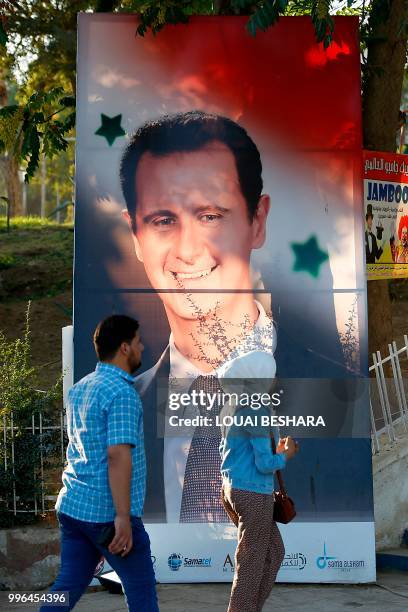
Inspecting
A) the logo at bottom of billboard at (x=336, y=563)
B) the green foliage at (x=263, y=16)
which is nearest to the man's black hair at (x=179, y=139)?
the green foliage at (x=263, y=16)

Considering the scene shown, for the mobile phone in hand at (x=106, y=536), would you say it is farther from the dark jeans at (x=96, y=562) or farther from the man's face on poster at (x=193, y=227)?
the man's face on poster at (x=193, y=227)

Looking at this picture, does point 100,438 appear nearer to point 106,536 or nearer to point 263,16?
point 106,536

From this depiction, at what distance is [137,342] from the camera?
5.20m

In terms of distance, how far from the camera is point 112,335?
16.9 feet

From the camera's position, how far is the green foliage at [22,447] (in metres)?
8.02

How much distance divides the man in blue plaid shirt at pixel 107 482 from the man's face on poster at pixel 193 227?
2.63 m

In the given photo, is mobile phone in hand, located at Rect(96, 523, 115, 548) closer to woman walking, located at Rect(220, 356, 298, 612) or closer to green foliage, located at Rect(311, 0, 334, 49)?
woman walking, located at Rect(220, 356, 298, 612)

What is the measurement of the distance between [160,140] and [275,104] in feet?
2.90

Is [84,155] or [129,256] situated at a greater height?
[84,155]

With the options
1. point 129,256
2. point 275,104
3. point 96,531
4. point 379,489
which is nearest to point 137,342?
point 96,531

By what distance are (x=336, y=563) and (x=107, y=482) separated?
3244mm

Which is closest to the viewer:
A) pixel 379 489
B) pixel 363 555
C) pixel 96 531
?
pixel 96 531

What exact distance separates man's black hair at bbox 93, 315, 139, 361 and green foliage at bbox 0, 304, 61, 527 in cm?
298

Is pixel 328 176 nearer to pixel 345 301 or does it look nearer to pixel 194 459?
pixel 345 301
